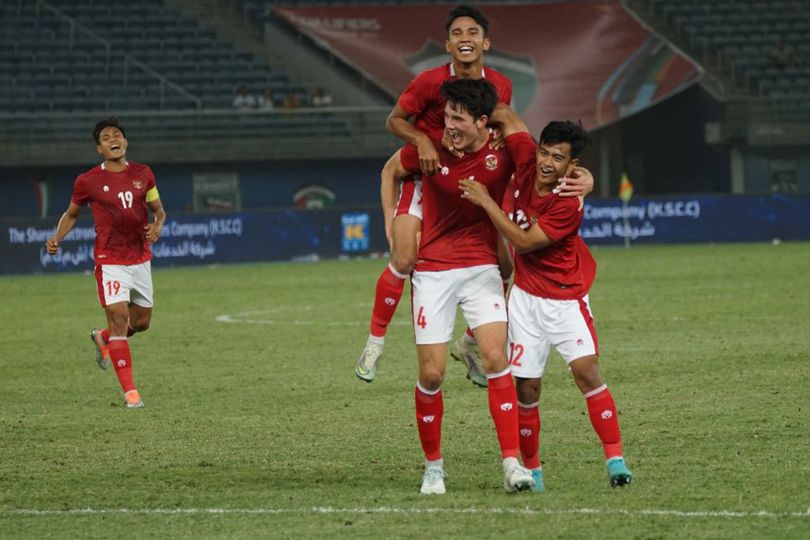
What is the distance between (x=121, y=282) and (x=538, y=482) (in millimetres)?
5933

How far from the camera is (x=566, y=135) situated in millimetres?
7898

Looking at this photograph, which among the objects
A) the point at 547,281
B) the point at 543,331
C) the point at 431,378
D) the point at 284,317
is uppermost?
the point at 547,281

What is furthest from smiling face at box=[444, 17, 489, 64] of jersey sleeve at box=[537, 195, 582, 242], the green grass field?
the green grass field

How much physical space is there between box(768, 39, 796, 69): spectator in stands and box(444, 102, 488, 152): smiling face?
125 feet

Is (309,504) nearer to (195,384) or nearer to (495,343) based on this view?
(495,343)

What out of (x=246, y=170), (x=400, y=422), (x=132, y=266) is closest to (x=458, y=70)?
(x=400, y=422)

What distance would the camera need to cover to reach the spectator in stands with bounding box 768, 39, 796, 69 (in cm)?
4444

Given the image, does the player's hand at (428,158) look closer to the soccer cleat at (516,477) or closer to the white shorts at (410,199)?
the white shorts at (410,199)

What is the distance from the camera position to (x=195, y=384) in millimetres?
13977

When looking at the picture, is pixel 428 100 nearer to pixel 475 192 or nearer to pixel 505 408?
pixel 475 192

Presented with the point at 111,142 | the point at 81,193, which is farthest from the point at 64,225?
the point at 111,142

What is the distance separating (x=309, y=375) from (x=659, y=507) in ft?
23.9

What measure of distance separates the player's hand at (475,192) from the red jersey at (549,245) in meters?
0.26

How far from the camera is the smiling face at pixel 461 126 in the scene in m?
8.07
